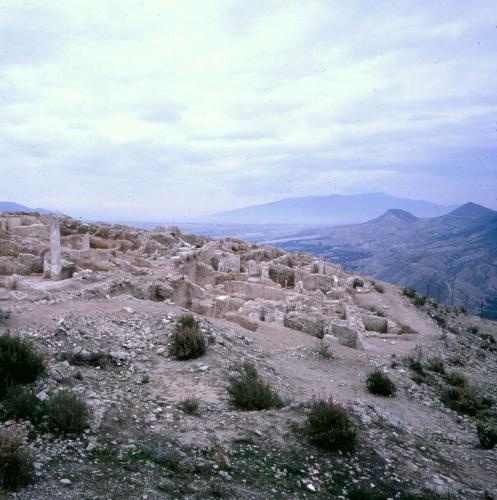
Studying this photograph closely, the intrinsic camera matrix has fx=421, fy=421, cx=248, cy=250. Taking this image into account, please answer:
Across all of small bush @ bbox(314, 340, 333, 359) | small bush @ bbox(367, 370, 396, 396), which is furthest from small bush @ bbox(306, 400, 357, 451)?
small bush @ bbox(314, 340, 333, 359)

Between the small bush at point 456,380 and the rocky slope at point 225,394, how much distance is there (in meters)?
0.22

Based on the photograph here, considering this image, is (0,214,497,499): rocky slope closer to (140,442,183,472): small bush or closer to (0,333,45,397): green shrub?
(140,442,183,472): small bush

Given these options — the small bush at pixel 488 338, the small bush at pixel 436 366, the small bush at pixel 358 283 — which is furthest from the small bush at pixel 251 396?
the small bush at pixel 358 283

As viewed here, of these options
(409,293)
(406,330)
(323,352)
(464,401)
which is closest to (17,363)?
(323,352)

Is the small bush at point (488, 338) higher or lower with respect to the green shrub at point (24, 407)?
lower

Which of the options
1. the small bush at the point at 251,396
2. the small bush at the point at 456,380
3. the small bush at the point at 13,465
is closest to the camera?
the small bush at the point at 13,465

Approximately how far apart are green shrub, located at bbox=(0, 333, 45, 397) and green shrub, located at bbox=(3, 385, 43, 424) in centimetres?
55

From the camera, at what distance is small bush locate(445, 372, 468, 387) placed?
12.0 m

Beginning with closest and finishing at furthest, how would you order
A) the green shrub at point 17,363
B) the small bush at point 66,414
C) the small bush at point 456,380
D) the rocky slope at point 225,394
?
the rocky slope at point 225,394 → the small bush at point 66,414 → the green shrub at point 17,363 → the small bush at point 456,380

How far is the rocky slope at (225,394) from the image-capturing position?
214 inches

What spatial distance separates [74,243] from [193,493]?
23.6 meters

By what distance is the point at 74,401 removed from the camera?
6.00 meters

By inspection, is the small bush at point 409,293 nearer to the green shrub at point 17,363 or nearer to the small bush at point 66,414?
the green shrub at point 17,363

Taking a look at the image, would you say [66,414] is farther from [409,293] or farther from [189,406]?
[409,293]
